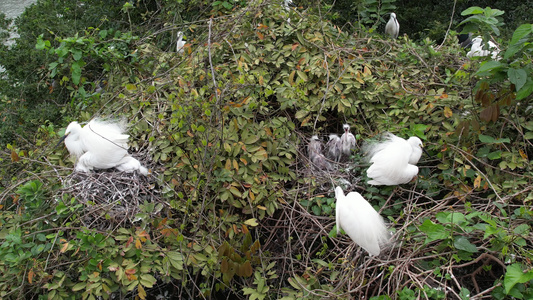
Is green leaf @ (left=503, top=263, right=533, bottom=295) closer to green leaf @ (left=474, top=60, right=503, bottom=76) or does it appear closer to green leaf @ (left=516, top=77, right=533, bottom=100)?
green leaf @ (left=516, top=77, right=533, bottom=100)

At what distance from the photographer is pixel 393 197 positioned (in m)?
2.27

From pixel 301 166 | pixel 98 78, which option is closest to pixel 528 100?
pixel 301 166

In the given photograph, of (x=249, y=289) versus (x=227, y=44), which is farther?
(x=227, y=44)

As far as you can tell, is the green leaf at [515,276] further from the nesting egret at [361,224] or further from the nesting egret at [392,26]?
the nesting egret at [392,26]

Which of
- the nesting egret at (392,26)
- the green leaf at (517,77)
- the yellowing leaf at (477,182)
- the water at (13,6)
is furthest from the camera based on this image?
the water at (13,6)

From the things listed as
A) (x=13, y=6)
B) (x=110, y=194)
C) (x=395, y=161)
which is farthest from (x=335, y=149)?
(x=13, y=6)

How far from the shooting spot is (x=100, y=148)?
213 cm

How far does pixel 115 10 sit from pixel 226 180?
8.36ft

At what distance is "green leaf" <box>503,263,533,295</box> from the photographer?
153 centimetres

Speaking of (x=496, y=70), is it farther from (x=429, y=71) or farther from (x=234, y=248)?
(x=234, y=248)

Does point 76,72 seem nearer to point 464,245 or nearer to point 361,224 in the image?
point 361,224

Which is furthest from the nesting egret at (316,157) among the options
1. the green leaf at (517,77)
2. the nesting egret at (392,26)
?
the nesting egret at (392,26)

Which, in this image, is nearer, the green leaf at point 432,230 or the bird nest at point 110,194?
the green leaf at point 432,230

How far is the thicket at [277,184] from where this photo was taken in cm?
179
